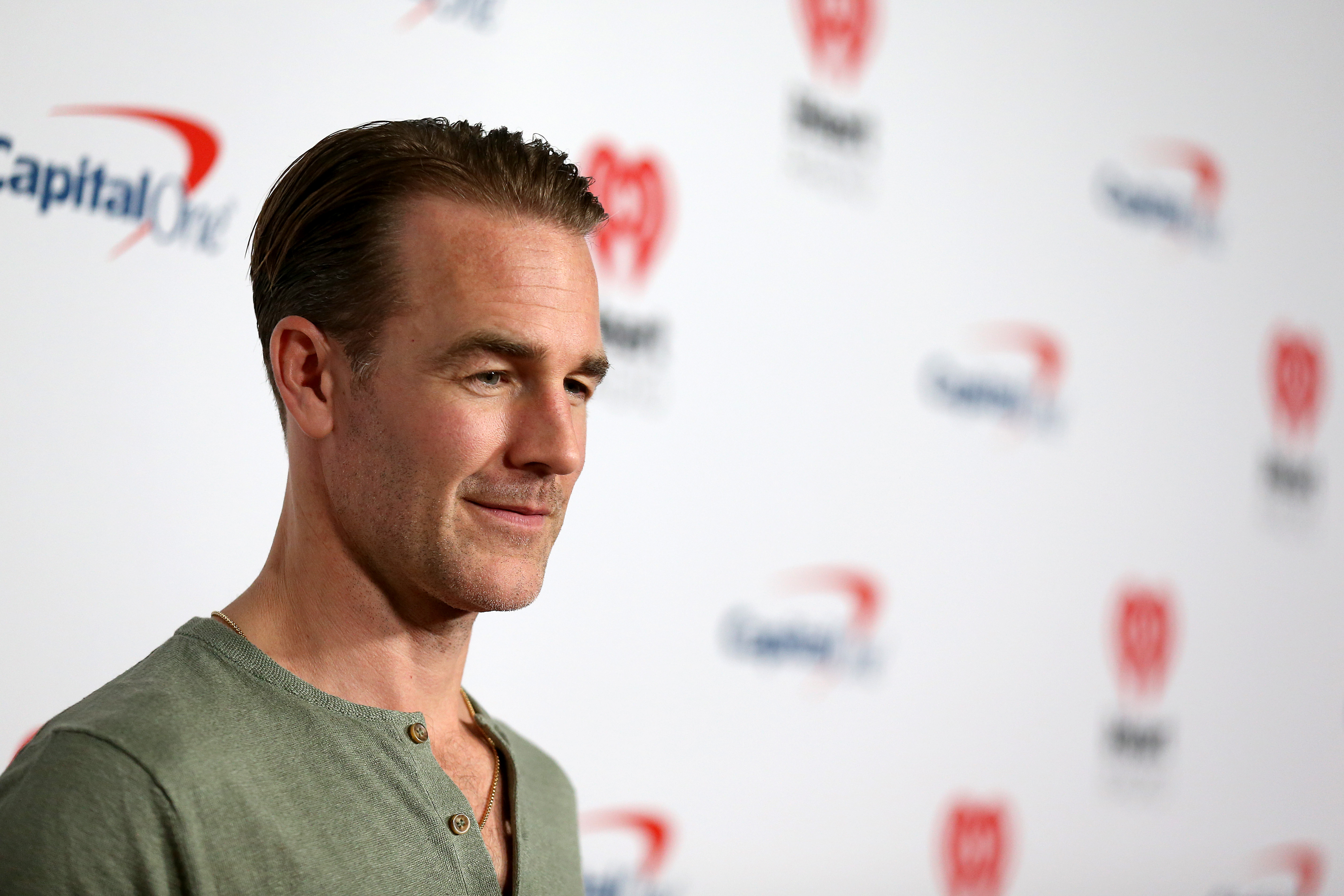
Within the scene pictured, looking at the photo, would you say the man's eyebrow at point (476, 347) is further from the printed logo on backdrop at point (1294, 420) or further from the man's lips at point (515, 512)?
the printed logo on backdrop at point (1294, 420)

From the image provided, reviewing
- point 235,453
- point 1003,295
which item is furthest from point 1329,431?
point 235,453

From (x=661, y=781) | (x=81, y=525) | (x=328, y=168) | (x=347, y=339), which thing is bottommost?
(x=661, y=781)

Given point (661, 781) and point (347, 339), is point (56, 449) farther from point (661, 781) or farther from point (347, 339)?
point (661, 781)

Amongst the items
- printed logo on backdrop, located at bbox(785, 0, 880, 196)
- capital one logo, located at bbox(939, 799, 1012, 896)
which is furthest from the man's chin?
capital one logo, located at bbox(939, 799, 1012, 896)

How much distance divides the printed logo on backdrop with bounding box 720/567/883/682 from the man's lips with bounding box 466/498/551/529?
1.16m

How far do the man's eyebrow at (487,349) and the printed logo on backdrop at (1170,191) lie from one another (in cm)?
213

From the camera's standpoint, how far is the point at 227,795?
889 millimetres

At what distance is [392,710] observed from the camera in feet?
3.40

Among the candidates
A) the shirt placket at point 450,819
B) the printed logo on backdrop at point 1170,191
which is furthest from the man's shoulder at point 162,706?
the printed logo on backdrop at point 1170,191

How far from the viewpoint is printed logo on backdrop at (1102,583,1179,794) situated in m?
2.78

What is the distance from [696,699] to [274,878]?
51.2 inches

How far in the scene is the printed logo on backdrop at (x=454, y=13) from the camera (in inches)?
71.8

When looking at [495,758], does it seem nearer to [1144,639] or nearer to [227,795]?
[227,795]

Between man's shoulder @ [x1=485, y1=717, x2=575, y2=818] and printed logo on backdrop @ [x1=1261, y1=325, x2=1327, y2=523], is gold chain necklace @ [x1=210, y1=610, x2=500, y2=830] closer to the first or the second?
man's shoulder @ [x1=485, y1=717, x2=575, y2=818]
